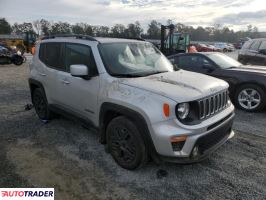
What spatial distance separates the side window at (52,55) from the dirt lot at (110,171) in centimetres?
132

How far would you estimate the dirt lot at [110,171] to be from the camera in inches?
129

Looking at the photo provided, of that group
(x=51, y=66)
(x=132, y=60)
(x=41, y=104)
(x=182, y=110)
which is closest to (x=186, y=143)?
(x=182, y=110)

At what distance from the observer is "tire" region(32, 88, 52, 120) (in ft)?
18.6

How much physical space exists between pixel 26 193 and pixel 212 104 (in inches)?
104

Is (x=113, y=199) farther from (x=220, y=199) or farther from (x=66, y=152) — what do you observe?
(x=66, y=152)

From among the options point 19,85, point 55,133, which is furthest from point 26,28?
point 55,133

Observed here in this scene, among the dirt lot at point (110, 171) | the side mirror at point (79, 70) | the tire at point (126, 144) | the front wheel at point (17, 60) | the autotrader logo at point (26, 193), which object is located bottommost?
the autotrader logo at point (26, 193)

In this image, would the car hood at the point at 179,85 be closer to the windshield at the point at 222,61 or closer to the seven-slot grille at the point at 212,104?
the seven-slot grille at the point at 212,104

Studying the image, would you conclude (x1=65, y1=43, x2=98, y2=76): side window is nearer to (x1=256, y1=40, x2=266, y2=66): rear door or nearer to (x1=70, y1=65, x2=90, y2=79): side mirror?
(x1=70, y1=65, x2=90, y2=79): side mirror

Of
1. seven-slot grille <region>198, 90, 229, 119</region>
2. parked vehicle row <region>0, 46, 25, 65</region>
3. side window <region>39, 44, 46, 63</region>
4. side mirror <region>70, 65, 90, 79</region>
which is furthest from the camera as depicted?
parked vehicle row <region>0, 46, 25, 65</region>

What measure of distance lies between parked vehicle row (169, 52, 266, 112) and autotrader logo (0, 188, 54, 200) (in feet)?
15.1

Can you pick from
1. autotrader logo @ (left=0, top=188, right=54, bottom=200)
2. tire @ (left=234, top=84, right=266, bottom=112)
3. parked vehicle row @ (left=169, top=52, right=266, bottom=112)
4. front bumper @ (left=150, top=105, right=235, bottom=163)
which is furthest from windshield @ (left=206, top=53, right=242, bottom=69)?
autotrader logo @ (left=0, top=188, right=54, bottom=200)

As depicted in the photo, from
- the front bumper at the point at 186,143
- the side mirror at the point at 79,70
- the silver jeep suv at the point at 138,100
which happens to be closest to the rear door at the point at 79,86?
the silver jeep suv at the point at 138,100

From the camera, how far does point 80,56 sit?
14.8 feet
